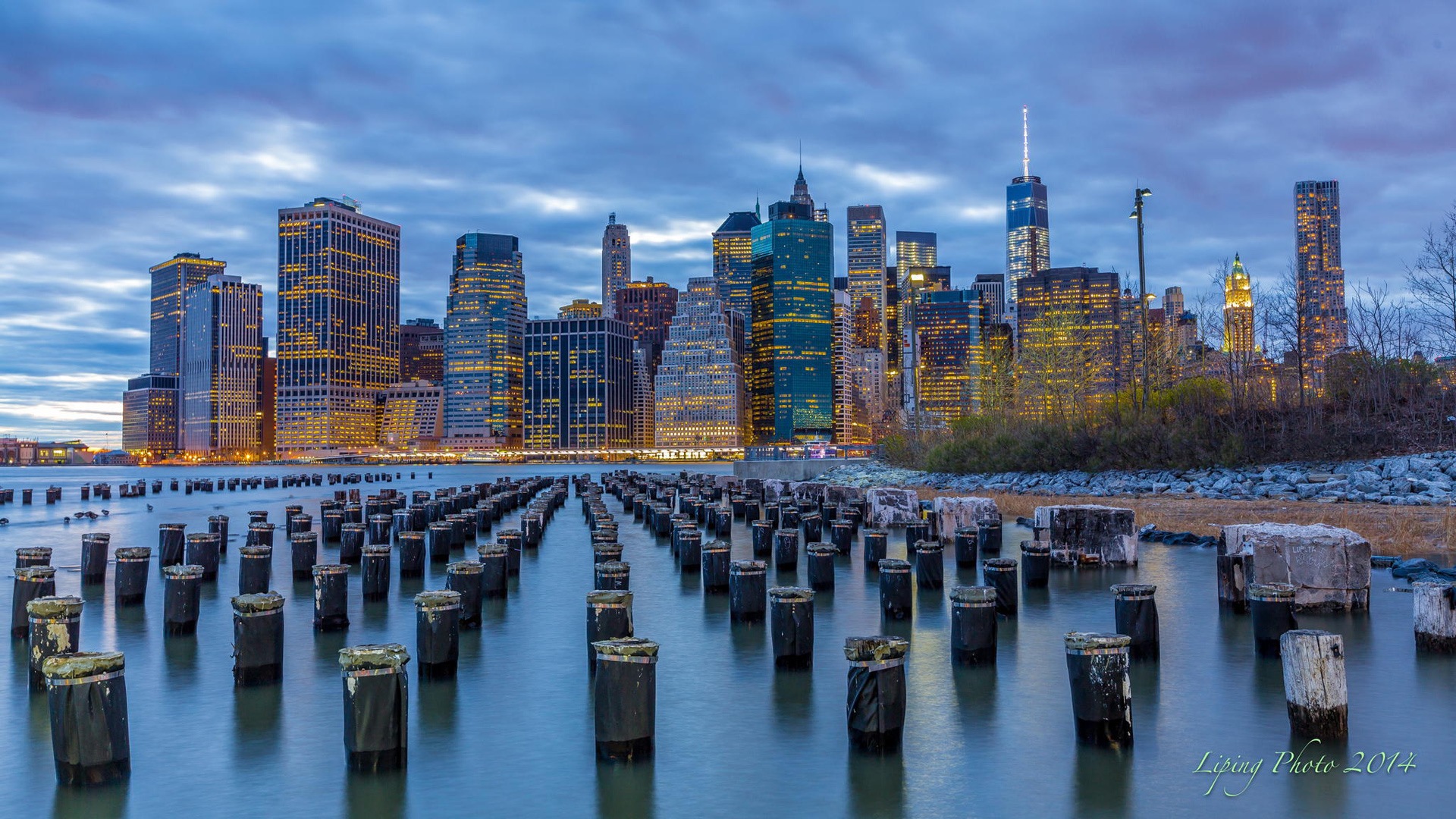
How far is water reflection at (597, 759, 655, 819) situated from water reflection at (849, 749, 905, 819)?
1548 millimetres

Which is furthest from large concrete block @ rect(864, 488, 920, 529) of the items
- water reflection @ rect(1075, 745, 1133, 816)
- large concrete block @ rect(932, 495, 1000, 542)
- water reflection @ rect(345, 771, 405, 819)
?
water reflection @ rect(345, 771, 405, 819)

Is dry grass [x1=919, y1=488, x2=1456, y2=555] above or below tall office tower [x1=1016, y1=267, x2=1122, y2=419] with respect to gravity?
below

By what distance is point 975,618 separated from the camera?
11336 mm

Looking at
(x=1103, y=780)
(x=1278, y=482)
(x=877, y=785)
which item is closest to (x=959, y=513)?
(x=1278, y=482)

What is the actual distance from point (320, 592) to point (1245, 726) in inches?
467

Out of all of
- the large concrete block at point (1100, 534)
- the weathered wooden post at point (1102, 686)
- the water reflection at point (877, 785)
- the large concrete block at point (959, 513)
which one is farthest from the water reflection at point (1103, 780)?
the large concrete block at point (959, 513)

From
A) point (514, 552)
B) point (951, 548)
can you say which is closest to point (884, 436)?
point (951, 548)

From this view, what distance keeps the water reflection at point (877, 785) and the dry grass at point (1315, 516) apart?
12.4m

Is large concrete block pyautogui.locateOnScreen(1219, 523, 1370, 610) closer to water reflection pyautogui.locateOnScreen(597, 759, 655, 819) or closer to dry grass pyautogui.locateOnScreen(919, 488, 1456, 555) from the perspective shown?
dry grass pyautogui.locateOnScreen(919, 488, 1456, 555)

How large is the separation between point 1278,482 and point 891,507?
12303mm

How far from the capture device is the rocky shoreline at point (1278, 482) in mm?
25828

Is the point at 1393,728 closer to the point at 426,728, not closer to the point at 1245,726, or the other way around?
the point at 1245,726

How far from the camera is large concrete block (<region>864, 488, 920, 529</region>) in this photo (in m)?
28.2

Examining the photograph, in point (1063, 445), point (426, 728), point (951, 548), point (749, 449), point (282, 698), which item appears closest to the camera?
point (426, 728)
